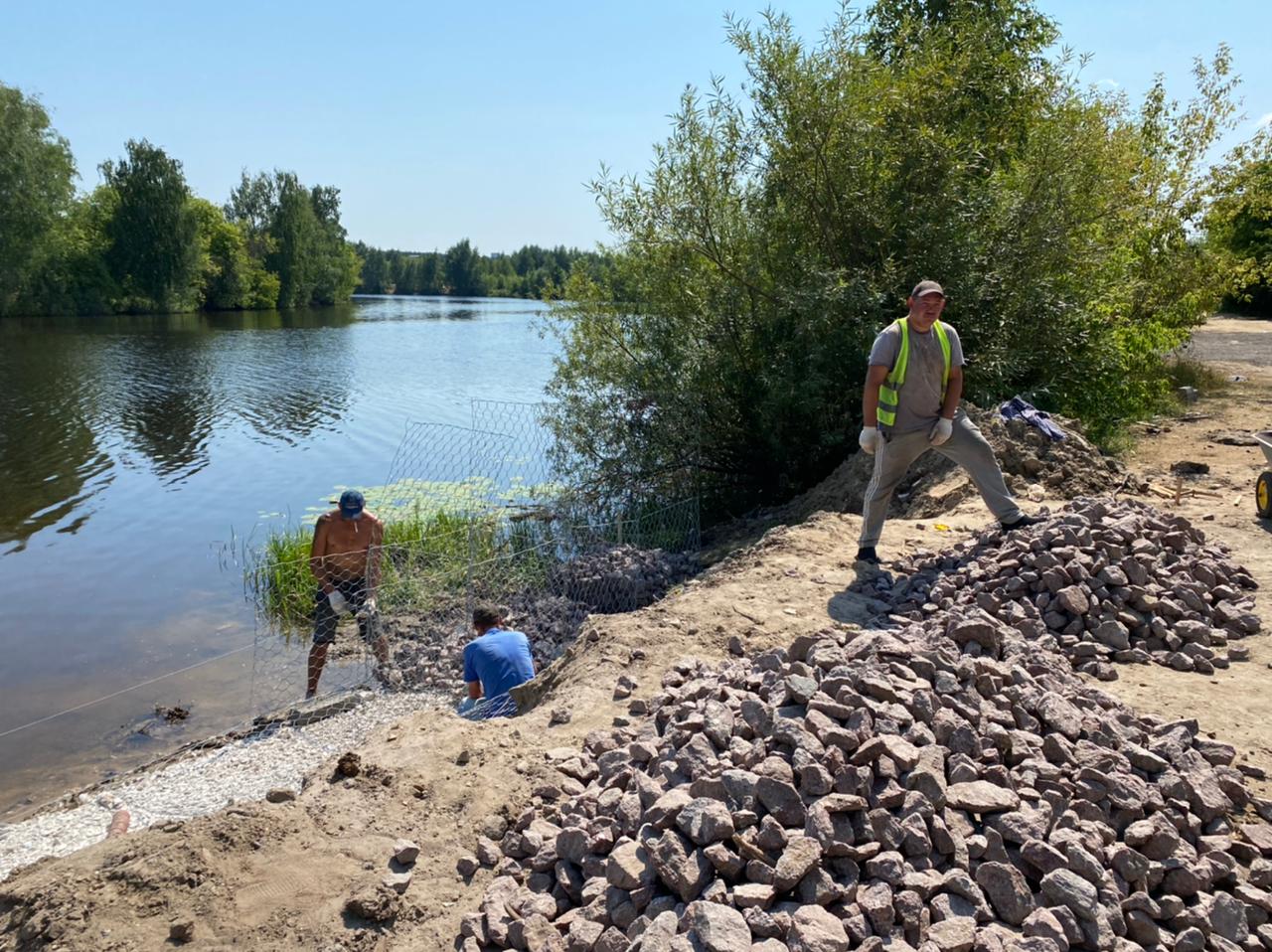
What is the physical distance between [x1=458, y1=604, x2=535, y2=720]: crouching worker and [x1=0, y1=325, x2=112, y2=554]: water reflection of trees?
33.0 ft

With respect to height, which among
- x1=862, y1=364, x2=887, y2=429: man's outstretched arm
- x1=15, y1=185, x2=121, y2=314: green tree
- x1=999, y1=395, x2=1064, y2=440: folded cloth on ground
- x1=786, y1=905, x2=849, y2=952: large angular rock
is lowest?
x1=786, y1=905, x2=849, y2=952: large angular rock

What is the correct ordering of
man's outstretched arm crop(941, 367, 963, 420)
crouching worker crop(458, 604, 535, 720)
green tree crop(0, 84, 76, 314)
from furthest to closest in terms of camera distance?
green tree crop(0, 84, 76, 314)
man's outstretched arm crop(941, 367, 963, 420)
crouching worker crop(458, 604, 535, 720)

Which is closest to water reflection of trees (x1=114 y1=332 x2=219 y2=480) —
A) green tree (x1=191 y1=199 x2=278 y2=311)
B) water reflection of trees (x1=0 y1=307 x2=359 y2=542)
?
water reflection of trees (x1=0 y1=307 x2=359 y2=542)

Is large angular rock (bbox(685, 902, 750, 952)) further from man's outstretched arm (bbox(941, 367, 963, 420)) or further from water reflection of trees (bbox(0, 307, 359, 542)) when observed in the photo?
water reflection of trees (bbox(0, 307, 359, 542))

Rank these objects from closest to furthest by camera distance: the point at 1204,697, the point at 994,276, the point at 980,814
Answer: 1. the point at 980,814
2. the point at 1204,697
3. the point at 994,276

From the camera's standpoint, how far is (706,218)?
11219 millimetres

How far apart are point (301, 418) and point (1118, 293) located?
18.6 meters

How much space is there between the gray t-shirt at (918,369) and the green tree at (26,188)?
54727 millimetres

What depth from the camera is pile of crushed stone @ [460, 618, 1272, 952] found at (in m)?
3.04

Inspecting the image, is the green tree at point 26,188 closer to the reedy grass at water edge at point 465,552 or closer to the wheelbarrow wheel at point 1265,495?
the reedy grass at water edge at point 465,552

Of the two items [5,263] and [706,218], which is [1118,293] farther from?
[5,263]

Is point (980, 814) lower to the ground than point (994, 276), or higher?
lower

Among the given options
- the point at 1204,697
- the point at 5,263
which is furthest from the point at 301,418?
the point at 5,263

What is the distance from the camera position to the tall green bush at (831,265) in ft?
34.2
